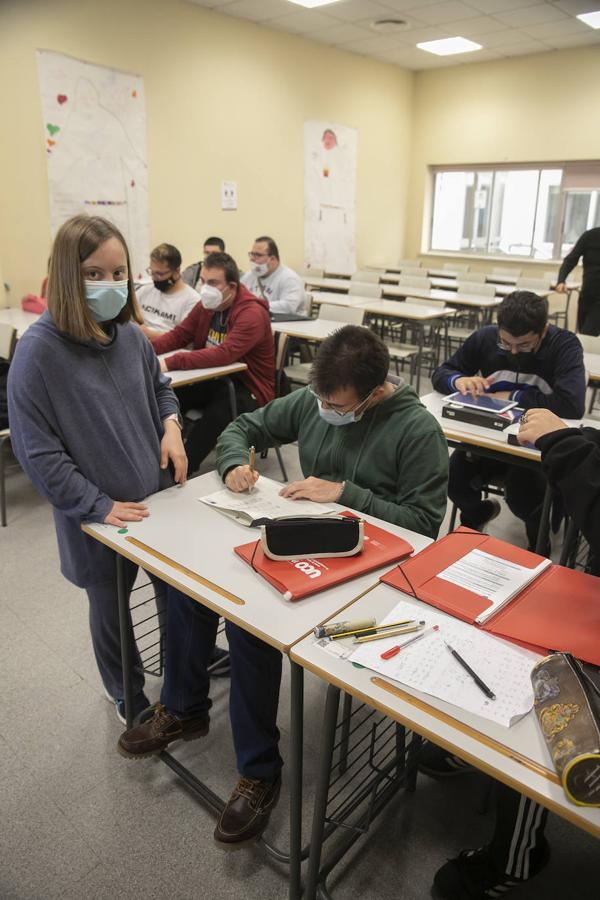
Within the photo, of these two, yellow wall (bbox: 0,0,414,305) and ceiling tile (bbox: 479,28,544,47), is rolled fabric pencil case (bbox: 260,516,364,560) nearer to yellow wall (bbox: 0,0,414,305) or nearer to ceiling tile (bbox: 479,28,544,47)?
yellow wall (bbox: 0,0,414,305)

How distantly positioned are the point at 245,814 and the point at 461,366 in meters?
2.08

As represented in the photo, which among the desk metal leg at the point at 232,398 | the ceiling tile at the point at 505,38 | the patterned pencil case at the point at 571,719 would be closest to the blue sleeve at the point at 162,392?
the patterned pencil case at the point at 571,719

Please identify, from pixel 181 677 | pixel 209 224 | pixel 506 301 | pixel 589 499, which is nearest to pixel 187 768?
pixel 181 677

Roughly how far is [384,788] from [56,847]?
830mm

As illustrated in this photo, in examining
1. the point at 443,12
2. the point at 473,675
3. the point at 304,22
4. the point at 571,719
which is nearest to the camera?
the point at 571,719

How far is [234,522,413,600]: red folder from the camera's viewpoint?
52.2 inches

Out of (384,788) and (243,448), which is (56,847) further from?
(243,448)

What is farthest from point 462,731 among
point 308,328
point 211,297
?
point 308,328

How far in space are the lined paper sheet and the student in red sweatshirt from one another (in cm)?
232

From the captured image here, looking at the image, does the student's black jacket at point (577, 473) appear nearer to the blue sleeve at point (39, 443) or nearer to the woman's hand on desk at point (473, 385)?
the blue sleeve at point (39, 443)

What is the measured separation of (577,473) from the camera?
1261mm

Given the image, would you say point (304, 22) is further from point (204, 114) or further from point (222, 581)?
point (222, 581)

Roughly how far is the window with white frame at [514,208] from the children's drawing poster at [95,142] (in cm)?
516

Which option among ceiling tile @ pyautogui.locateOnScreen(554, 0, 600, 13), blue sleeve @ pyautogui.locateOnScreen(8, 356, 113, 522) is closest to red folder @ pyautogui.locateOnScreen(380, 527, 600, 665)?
blue sleeve @ pyautogui.locateOnScreen(8, 356, 113, 522)
